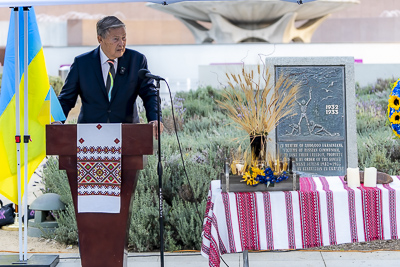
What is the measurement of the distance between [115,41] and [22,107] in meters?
1.04

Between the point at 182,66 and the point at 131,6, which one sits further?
the point at 131,6

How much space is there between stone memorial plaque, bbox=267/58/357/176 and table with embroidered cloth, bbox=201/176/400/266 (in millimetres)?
2456

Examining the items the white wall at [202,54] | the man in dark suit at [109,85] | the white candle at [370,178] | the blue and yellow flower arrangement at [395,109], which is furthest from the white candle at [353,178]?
the white wall at [202,54]

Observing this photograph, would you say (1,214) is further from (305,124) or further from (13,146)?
(305,124)

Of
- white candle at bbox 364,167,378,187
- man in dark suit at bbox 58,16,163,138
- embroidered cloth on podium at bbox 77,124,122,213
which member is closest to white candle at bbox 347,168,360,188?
white candle at bbox 364,167,378,187

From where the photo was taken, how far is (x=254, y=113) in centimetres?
416

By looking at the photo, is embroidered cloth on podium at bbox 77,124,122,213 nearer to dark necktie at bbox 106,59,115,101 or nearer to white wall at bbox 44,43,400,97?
dark necktie at bbox 106,59,115,101

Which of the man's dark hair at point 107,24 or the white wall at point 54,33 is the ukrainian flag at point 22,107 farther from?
the white wall at point 54,33

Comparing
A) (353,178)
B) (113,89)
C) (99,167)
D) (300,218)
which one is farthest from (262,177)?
(113,89)

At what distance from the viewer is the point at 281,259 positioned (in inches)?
206

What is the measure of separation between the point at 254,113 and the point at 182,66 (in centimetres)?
2151

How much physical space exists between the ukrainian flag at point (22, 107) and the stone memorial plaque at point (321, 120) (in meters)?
2.72

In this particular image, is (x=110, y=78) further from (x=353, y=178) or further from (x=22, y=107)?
(x=353, y=178)

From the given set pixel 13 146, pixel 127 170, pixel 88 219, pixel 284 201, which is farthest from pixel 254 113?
pixel 13 146
